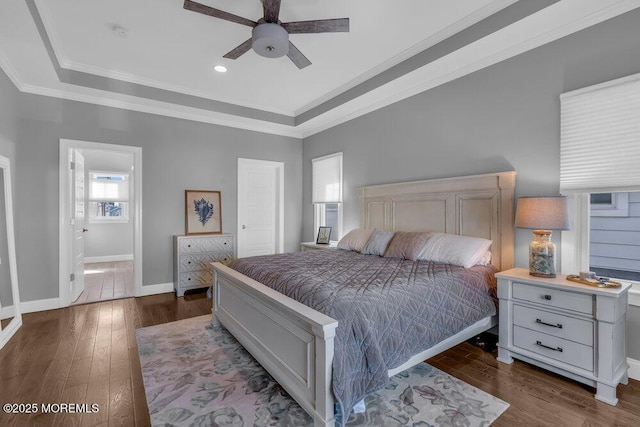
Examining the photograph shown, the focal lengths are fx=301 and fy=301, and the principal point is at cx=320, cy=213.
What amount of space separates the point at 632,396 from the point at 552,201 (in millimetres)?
1353

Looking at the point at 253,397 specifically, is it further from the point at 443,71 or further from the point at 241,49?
the point at 443,71

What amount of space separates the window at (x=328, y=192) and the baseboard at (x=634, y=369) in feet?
11.2

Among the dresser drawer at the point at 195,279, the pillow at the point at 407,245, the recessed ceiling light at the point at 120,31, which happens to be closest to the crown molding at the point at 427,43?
the pillow at the point at 407,245

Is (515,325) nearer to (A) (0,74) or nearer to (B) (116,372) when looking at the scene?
(B) (116,372)

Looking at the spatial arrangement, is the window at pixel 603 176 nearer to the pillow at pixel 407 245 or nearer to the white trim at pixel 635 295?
the white trim at pixel 635 295

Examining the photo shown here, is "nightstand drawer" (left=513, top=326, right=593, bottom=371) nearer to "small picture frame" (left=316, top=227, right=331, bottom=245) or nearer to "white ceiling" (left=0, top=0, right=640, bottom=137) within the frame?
"white ceiling" (left=0, top=0, right=640, bottom=137)

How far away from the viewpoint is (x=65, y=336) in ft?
9.55

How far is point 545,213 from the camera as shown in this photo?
2258 millimetres

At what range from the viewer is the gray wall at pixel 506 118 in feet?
7.52

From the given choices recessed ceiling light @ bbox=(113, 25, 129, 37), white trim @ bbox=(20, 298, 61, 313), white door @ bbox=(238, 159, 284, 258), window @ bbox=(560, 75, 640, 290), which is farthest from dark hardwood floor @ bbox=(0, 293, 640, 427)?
recessed ceiling light @ bbox=(113, 25, 129, 37)

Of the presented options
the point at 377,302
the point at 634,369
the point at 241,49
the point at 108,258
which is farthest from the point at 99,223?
the point at 634,369

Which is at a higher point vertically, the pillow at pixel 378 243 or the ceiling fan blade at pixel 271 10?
the ceiling fan blade at pixel 271 10

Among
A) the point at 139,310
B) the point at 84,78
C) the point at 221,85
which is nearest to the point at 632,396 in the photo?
the point at 139,310

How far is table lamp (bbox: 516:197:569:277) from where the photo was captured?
222 cm
